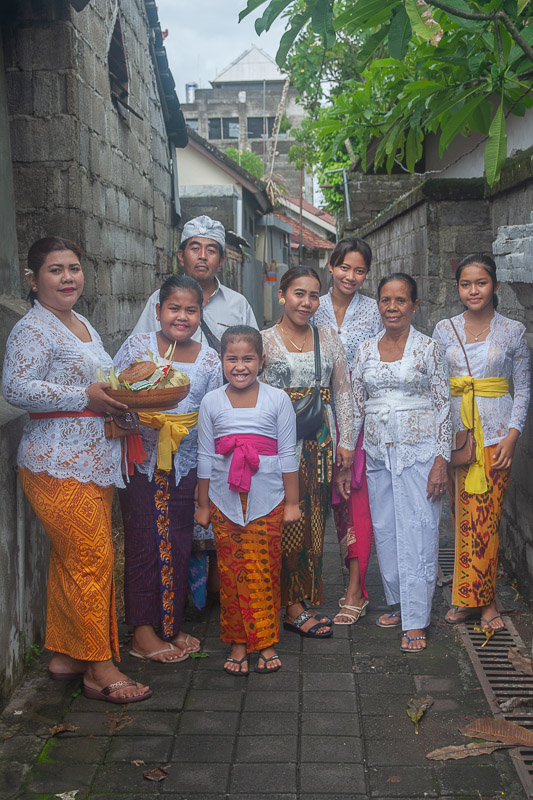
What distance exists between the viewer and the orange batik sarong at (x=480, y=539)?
4.58 m

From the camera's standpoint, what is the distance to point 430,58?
3.40m

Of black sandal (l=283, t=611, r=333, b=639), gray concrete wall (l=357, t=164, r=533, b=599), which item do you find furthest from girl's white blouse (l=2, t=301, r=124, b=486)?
gray concrete wall (l=357, t=164, r=533, b=599)

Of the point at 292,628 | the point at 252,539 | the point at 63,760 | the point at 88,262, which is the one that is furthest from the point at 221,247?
the point at 63,760

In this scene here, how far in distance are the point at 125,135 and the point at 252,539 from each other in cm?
464

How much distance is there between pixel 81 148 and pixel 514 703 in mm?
4402

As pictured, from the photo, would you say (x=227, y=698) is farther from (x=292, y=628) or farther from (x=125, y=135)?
(x=125, y=135)

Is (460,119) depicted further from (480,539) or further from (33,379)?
(480,539)

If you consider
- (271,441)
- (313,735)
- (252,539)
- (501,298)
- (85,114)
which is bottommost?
(313,735)

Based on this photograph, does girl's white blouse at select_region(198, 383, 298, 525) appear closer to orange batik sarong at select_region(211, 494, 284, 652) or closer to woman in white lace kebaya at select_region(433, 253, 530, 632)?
orange batik sarong at select_region(211, 494, 284, 652)

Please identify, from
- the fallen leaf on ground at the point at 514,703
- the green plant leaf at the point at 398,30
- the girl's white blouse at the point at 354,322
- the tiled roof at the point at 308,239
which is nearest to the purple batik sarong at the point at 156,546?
the girl's white blouse at the point at 354,322

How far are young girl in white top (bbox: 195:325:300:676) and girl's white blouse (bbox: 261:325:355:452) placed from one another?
296 mm

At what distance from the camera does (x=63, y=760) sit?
333cm

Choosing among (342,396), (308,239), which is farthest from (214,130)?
(342,396)

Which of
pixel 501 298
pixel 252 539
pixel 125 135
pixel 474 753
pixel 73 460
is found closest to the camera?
pixel 474 753
